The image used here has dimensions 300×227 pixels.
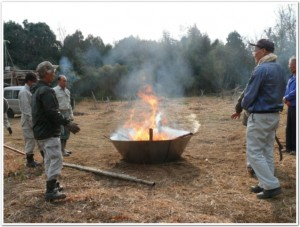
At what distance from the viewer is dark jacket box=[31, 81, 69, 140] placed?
180 inches

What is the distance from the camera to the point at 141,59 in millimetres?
28156

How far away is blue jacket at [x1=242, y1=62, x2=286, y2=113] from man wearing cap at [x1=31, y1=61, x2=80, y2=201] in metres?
2.46

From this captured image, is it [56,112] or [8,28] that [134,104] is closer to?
[8,28]

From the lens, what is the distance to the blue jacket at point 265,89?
4539 millimetres

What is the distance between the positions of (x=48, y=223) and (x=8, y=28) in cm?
3120

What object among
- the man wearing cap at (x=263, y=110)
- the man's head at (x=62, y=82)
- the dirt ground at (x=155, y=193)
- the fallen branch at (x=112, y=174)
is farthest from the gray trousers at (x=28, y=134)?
the man wearing cap at (x=263, y=110)

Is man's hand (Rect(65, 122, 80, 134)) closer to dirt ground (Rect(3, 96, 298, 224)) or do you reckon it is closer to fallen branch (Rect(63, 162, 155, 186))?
dirt ground (Rect(3, 96, 298, 224))

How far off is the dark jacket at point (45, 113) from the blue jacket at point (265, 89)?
255cm

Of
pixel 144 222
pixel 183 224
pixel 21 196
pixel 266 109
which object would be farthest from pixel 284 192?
pixel 21 196

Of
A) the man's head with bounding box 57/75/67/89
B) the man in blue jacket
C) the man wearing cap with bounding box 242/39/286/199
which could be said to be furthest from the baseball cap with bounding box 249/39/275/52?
the man's head with bounding box 57/75/67/89

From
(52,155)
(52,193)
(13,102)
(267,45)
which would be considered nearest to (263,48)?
(267,45)

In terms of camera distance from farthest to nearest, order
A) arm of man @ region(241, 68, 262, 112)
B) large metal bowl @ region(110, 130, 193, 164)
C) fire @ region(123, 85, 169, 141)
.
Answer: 1. fire @ region(123, 85, 169, 141)
2. large metal bowl @ region(110, 130, 193, 164)
3. arm of man @ region(241, 68, 262, 112)

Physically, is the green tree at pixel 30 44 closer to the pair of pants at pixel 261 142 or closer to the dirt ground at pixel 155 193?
the dirt ground at pixel 155 193

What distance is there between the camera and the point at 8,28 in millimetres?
31469
